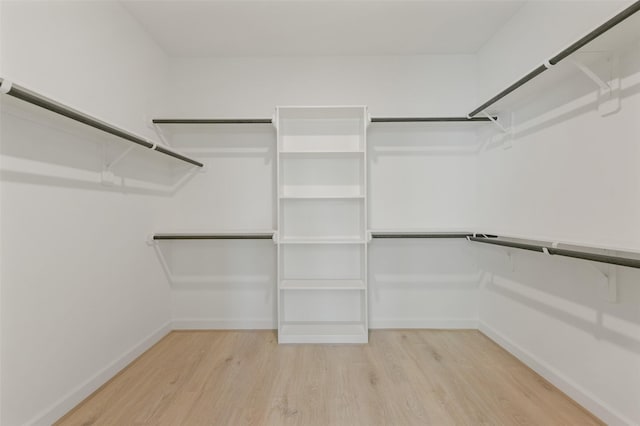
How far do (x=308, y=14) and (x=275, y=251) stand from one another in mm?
1843

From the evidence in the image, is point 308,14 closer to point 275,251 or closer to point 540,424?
point 275,251

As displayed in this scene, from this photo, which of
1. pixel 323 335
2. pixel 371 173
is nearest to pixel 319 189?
pixel 371 173

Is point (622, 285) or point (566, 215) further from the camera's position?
point (566, 215)

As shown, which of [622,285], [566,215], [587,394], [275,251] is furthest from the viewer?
[275,251]

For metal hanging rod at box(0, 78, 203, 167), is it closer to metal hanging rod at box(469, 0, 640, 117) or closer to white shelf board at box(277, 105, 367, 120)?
white shelf board at box(277, 105, 367, 120)

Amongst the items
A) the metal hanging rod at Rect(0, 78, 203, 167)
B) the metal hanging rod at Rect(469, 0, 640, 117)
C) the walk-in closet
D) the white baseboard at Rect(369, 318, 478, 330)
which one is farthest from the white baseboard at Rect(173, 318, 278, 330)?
the metal hanging rod at Rect(469, 0, 640, 117)

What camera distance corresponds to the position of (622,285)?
4.41 ft

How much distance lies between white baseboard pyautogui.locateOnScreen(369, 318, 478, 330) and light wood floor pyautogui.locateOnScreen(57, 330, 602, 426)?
0.85ft

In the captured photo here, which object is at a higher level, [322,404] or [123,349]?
[123,349]

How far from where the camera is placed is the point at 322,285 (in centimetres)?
232

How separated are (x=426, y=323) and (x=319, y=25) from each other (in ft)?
8.50

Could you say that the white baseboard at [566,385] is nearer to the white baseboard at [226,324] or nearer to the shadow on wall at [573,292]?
the shadow on wall at [573,292]

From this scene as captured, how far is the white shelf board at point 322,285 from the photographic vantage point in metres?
2.26

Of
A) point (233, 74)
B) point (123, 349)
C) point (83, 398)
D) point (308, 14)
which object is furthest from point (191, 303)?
point (308, 14)
